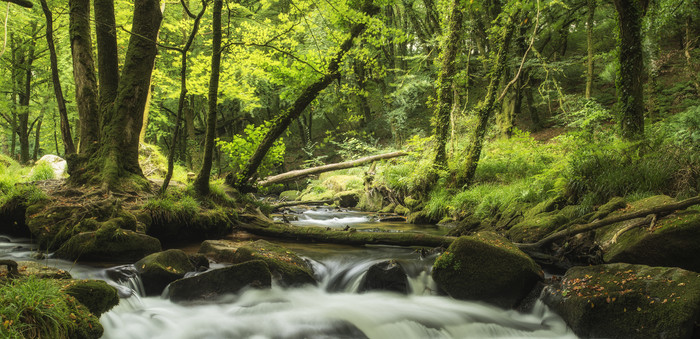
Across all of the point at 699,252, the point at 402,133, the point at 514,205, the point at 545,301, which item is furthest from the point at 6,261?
the point at 402,133

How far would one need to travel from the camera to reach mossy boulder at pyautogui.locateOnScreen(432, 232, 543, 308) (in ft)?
15.2

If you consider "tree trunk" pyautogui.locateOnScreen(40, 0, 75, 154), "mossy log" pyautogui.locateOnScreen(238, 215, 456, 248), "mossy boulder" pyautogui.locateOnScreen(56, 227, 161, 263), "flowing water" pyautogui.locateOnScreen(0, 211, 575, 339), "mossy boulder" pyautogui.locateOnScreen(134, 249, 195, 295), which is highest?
"tree trunk" pyautogui.locateOnScreen(40, 0, 75, 154)

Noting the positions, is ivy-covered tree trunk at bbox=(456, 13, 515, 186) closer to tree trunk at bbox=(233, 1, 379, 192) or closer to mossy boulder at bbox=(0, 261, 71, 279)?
tree trunk at bbox=(233, 1, 379, 192)

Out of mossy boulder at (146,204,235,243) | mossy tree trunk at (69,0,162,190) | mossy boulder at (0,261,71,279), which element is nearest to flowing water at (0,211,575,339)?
mossy boulder at (0,261,71,279)

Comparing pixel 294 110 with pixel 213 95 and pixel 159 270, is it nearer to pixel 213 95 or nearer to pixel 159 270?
pixel 213 95

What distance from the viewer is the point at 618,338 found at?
350 cm

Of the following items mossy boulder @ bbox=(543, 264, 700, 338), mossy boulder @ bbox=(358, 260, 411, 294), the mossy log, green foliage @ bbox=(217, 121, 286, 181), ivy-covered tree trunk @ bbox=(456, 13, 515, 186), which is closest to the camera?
mossy boulder @ bbox=(543, 264, 700, 338)

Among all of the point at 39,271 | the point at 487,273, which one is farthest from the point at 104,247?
the point at 487,273

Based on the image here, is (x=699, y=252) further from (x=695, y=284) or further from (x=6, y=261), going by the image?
(x=6, y=261)

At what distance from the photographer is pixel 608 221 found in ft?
16.4

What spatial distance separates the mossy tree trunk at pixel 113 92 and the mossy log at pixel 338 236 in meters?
2.32

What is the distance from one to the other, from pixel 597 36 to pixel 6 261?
2442cm

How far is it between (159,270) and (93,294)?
1.30 metres

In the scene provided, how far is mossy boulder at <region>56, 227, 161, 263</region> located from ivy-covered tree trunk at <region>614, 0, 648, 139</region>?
334 inches
